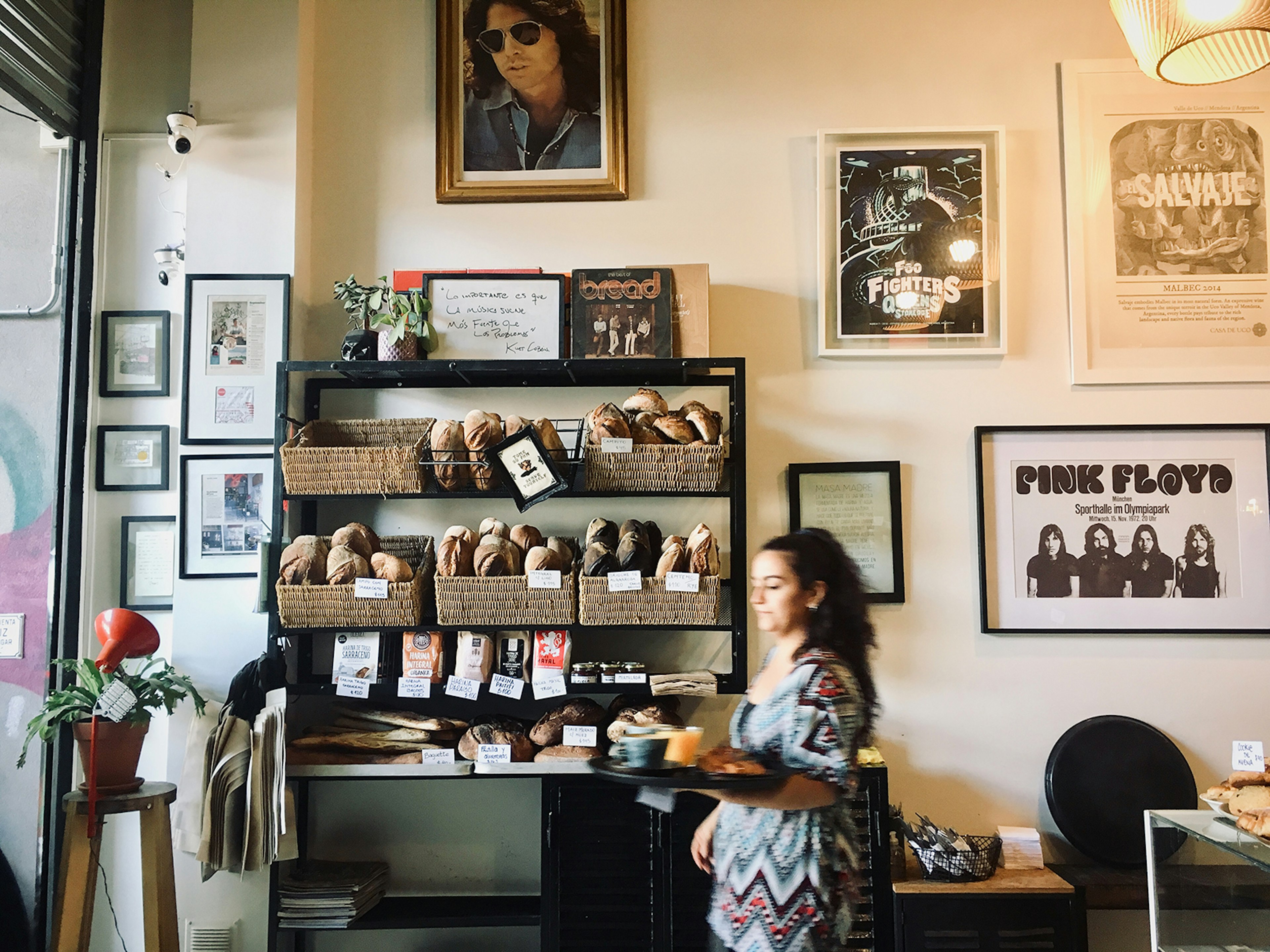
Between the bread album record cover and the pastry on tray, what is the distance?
4.88ft

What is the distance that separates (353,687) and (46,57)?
215 cm

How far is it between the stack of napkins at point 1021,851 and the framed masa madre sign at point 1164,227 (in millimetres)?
1433

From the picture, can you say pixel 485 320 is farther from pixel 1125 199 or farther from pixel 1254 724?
pixel 1254 724

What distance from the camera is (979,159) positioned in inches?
123

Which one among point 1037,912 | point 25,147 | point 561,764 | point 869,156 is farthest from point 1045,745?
point 25,147

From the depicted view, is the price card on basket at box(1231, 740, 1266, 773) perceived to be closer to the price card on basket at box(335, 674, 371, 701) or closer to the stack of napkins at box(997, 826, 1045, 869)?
the stack of napkins at box(997, 826, 1045, 869)

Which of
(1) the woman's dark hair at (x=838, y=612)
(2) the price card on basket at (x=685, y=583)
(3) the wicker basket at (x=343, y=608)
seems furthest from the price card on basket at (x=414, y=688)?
(1) the woman's dark hair at (x=838, y=612)

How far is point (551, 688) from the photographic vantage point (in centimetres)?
275

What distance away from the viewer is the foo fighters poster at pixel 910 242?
3.10m

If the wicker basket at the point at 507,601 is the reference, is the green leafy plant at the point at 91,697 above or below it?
below

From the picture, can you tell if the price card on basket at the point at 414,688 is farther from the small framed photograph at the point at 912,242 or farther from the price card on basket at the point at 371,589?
the small framed photograph at the point at 912,242

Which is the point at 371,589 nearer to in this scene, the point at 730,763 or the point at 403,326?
the point at 403,326

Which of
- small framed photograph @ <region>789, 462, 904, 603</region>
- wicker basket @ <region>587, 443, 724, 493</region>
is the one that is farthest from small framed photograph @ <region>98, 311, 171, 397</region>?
small framed photograph @ <region>789, 462, 904, 603</region>

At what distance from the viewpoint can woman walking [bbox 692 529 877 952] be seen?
5.39ft
